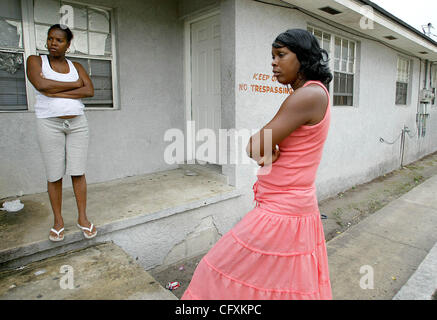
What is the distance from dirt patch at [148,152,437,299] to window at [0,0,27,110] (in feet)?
8.78

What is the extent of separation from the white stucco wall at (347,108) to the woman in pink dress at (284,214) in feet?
8.58

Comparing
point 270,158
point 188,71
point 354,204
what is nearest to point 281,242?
→ point 270,158

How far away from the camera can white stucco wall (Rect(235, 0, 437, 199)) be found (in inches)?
170

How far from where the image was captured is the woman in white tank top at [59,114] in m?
2.58

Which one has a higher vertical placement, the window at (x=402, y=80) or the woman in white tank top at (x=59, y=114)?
the window at (x=402, y=80)

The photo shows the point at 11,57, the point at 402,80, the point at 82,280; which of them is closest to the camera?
the point at 82,280

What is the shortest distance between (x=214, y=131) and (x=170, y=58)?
140 centimetres

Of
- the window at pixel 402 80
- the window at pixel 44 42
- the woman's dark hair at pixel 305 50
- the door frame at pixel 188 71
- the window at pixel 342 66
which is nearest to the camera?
the woman's dark hair at pixel 305 50

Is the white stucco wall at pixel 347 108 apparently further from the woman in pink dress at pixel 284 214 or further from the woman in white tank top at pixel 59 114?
the woman in pink dress at pixel 284 214

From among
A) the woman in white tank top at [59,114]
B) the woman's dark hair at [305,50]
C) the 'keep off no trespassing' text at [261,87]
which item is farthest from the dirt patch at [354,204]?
the woman's dark hair at [305,50]

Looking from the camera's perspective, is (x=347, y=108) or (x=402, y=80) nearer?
(x=347, y=108)

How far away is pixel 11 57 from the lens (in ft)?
12.3

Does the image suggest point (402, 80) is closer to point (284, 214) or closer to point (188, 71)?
point (188, 71)

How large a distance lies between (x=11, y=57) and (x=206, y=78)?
2636 mm
